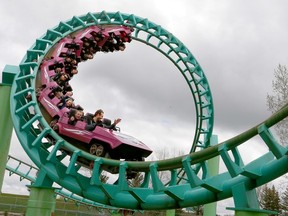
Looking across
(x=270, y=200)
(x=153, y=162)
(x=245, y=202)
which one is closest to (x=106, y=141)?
(x=153, y=162)

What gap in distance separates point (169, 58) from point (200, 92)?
A: 1.09 m

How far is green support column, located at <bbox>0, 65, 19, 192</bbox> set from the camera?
20.4 feet

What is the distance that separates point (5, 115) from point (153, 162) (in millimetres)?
3414

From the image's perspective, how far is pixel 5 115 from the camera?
6434 millimetres

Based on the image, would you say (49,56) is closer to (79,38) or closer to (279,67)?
(79,38)

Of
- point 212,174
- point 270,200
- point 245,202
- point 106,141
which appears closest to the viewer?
point 245,202

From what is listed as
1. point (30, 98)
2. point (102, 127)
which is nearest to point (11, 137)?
point (30, 98)

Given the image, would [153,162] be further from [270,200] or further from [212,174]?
[270,200]

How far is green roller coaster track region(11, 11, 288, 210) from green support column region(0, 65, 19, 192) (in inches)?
10.3

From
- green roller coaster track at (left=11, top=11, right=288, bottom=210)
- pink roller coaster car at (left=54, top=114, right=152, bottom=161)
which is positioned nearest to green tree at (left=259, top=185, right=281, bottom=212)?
green roller coaster track at (left=11, top=11, right=288, bottom=210)

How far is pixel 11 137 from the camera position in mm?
6508

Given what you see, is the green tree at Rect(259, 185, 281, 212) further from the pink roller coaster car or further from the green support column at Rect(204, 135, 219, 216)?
A: the pink roller coaster car

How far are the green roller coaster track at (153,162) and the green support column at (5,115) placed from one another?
0.26 meters

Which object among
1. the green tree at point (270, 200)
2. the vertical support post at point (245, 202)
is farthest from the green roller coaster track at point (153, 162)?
the green tree at point (270, 200)
